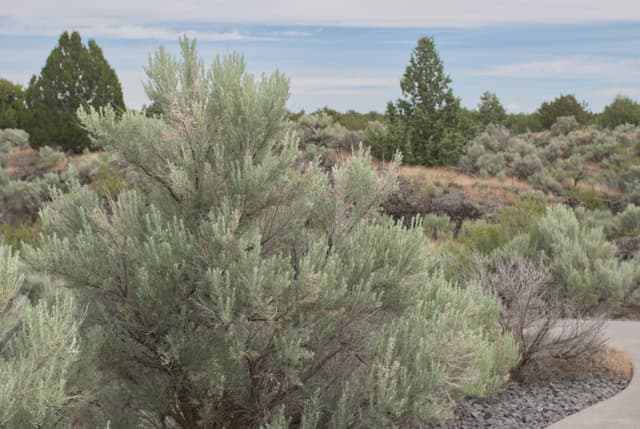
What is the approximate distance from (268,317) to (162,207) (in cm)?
127

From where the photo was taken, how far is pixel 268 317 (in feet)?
14.6

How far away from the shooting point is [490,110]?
138ft

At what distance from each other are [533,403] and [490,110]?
121 feet

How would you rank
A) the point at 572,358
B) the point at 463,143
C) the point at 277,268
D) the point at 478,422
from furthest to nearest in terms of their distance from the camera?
the point at 463,143 < the point at 572,358 < the point at 478,422 < the point at 277,268

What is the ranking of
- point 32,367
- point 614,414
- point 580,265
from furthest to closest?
point 580,265 → point 614,414 → point 32,367

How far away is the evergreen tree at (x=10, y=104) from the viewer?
3853 cm

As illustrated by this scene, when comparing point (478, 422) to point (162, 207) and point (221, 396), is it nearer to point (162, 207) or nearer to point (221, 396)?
point (221, 396)

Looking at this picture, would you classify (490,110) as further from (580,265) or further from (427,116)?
(580,265)

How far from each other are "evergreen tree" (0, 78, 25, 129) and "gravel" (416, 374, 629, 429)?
117 feet

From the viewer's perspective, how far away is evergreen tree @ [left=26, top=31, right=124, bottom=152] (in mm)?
30391

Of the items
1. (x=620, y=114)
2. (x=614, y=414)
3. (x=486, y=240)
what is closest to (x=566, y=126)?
(x=620, y=114)

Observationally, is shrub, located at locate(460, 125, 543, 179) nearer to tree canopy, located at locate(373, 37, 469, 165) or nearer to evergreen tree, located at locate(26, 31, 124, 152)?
tree canopy, located at locate(373, 37, 469, 165)

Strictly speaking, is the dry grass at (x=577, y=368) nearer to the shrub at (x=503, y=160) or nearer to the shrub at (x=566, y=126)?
the shrub at (x=503, y=160)

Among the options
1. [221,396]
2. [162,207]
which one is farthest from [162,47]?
[221,396]
